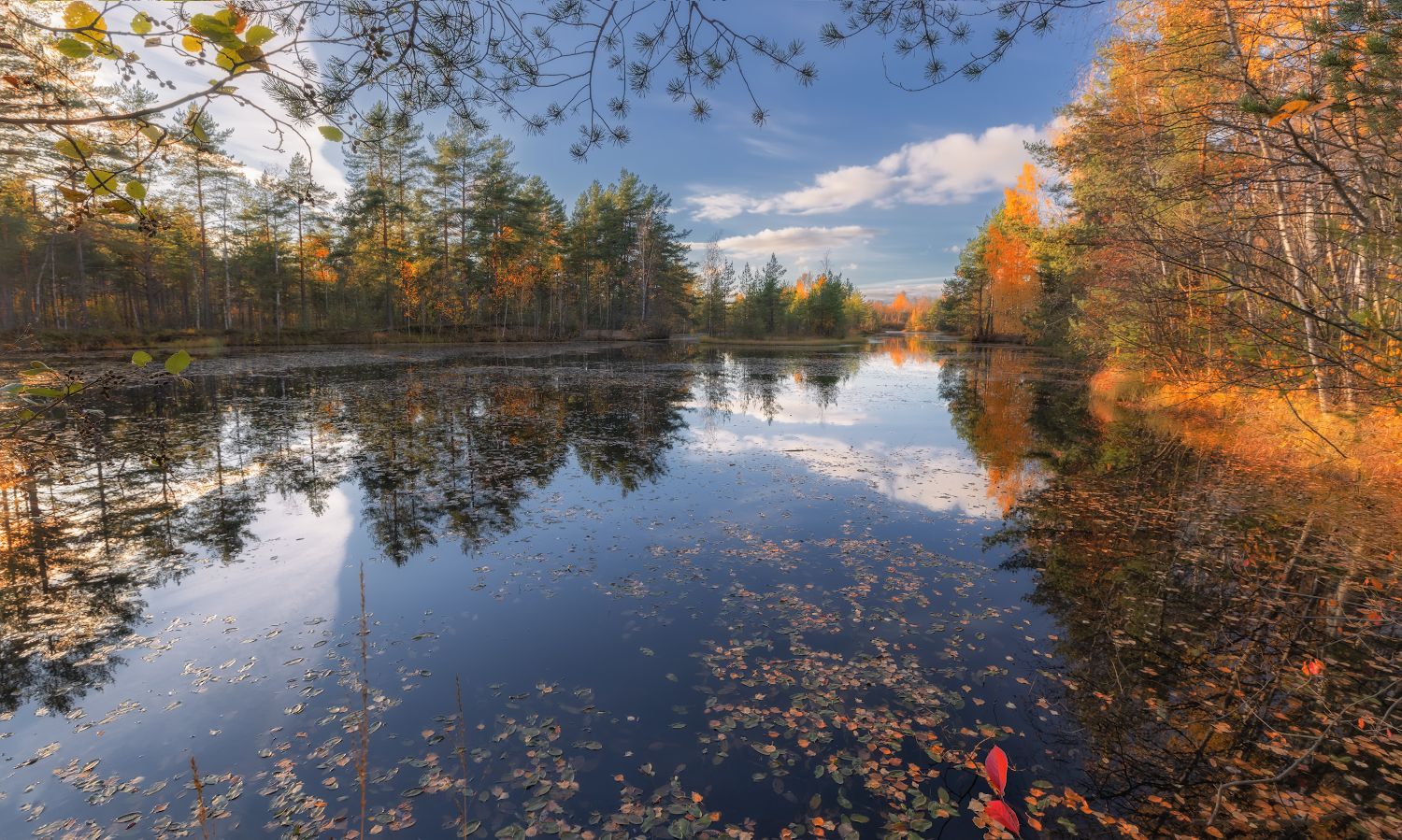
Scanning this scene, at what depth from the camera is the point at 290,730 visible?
4.43 m

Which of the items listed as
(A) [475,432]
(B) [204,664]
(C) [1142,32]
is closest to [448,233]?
(A) [475,432]

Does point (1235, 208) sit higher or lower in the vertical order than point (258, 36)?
higher

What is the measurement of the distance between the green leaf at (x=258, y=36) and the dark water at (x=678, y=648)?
2.04m

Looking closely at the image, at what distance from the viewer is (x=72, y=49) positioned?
202cm

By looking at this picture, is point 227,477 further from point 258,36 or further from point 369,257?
point 369,257

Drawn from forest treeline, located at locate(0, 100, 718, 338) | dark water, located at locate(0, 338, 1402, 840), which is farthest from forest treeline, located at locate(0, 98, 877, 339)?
dark water, located at locate(0, 338, 1402, 840)

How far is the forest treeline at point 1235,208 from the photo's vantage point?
3.91m

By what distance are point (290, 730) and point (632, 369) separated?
26.4 meters

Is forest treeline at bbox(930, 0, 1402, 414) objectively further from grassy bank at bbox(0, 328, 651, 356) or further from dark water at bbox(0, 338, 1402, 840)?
grassy bank at bbox(0, 328, 651, 356)

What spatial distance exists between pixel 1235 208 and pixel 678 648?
12.5 m

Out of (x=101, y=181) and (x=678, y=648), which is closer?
(x=101, y=181)

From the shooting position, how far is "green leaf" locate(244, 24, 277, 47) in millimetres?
2061

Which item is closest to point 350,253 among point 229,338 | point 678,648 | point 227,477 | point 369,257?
point 369,257

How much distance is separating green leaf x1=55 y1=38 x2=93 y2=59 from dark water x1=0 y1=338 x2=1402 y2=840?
1773mm
